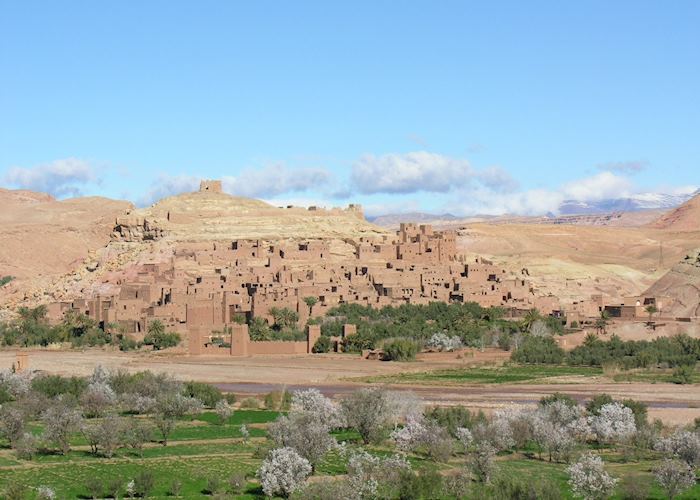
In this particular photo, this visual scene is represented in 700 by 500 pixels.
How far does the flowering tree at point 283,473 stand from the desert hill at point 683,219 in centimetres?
13651

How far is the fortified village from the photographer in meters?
67.2

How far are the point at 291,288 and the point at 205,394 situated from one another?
924 inches

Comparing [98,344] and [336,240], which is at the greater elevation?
[336,240]

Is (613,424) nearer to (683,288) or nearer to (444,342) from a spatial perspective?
(444,342)

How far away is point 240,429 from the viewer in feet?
129

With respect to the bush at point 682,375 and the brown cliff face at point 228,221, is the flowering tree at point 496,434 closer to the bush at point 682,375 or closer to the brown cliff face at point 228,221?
A: the bush at point 682,375

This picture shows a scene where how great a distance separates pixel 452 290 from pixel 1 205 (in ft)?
320

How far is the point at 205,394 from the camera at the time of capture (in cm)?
4600

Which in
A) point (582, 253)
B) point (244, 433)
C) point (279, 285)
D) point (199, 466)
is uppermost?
point (582, 253)

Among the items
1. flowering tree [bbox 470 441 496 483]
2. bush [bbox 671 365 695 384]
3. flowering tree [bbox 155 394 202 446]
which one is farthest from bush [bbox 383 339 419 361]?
flowering tree [bbox 470 441 496 483]

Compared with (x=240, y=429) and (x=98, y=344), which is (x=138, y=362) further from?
(x=240, y=429)

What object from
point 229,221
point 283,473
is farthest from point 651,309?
point 283,473

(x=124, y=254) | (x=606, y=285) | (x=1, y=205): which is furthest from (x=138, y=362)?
(x=1, y=205)

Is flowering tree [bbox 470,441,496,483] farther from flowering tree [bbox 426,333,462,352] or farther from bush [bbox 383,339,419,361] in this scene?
flowering tree [bbox 426,333,462,352]
